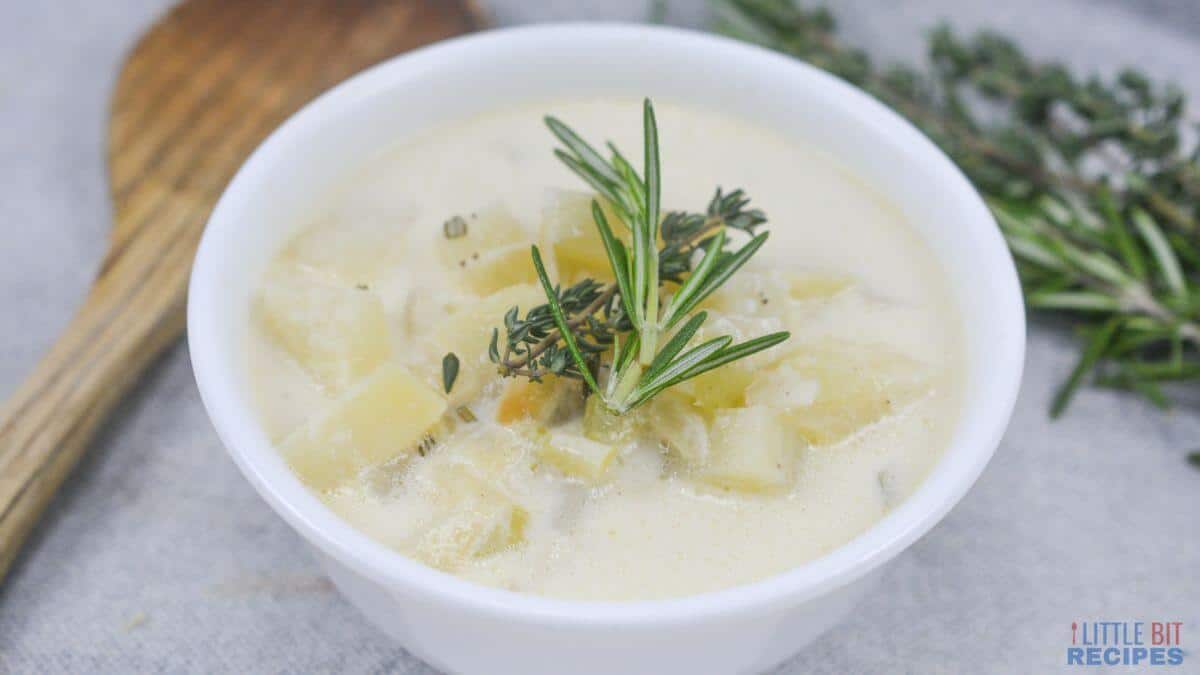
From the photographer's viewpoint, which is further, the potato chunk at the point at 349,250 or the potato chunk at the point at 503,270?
the potato chunk at the point at 349,250

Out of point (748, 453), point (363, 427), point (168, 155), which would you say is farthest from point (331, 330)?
point (168, 155)

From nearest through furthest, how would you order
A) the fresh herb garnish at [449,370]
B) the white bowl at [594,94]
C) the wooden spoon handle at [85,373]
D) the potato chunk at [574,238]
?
1. the white bowl at [594,94]
2. the fresh herb garnish at [449,370]
3. the potato chunk at [574,238]
4. the wooden spoon handle at [85,373]

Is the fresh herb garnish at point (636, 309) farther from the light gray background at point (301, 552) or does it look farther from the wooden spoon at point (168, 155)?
the wooden spoon at point (168, 155)

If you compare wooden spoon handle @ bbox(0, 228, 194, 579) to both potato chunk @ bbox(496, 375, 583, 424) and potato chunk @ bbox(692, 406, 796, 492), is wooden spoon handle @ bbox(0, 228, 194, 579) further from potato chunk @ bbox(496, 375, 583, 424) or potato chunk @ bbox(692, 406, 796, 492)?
potato chunk @ bbox(692, 406, 796, 492)

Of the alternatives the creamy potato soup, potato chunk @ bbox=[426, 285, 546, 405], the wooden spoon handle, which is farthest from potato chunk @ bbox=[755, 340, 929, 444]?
the wooden spoon handle

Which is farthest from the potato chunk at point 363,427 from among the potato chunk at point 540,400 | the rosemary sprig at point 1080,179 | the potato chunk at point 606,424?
the rosemary sprig at point 1080,179

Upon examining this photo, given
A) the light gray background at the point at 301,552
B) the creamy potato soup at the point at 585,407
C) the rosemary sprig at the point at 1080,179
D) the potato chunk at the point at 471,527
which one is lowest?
the light gray background at the point at 301,552

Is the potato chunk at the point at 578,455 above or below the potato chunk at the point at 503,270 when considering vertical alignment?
below
